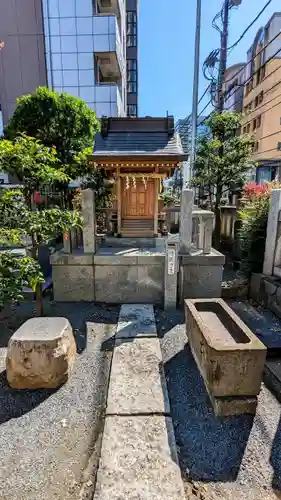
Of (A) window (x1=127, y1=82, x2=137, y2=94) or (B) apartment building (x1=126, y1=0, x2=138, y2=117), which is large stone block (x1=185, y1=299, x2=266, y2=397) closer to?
(B) apartment building (x1=126, y1=0, x2=138, y2=117)

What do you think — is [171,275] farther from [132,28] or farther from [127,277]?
[132,28]

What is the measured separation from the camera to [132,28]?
28.9 meters

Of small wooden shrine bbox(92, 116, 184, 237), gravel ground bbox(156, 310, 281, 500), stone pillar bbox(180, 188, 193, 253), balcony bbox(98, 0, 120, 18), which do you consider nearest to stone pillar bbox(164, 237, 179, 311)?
stone pillar bbox(180, 188, 193, 253)

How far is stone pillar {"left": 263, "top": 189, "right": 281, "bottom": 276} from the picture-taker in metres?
5.18

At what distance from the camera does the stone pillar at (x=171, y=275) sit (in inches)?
191

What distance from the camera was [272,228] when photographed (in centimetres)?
538

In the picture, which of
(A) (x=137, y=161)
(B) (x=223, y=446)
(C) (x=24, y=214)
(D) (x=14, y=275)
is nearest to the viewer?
(B) (x=223, y=446)

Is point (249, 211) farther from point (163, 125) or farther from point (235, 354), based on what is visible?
point (235, 354)

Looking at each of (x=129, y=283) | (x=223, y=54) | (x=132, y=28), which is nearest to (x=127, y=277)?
(x=129, y=283)

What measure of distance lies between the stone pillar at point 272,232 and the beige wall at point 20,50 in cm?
1419

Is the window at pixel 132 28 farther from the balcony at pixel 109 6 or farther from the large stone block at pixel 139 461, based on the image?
the large stone block at pixel 139 461

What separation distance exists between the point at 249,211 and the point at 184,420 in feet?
15.9

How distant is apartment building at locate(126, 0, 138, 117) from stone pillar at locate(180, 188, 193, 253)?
95.5ft

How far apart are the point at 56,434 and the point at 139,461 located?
0.85 m
